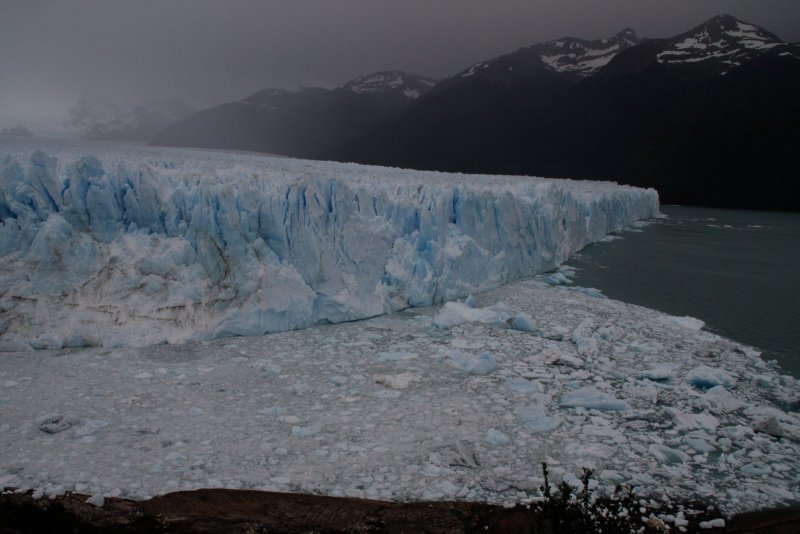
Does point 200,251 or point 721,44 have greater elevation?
point 721,44

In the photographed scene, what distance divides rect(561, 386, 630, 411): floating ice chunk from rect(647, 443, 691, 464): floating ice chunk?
620 mm

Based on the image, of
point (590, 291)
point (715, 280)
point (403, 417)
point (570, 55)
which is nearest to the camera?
point (403, 417)

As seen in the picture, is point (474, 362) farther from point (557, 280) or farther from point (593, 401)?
point (557, 280)

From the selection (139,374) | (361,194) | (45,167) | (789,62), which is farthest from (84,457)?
(789,62)

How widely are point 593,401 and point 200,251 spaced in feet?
16.4

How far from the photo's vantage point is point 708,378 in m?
4.81

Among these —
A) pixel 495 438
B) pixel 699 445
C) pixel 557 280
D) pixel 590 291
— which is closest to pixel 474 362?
pixel 495 438

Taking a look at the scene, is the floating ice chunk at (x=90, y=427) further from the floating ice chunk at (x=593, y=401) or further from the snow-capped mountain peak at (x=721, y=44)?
the snow-capped mountain peak at (x=721, y=44)

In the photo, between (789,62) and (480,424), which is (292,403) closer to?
(480,424)

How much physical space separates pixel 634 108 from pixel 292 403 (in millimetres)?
62346

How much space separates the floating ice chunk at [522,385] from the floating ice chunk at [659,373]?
1258mm

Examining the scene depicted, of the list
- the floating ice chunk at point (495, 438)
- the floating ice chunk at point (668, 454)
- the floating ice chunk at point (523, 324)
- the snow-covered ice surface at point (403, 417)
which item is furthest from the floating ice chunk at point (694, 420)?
the floating ice chunk at point (523, 324)

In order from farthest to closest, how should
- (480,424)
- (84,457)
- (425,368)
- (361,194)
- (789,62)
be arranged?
(789,62) → (361,194) → (425,368) → (480,424) → (84,457)

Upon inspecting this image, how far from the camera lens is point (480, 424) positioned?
158 inches
